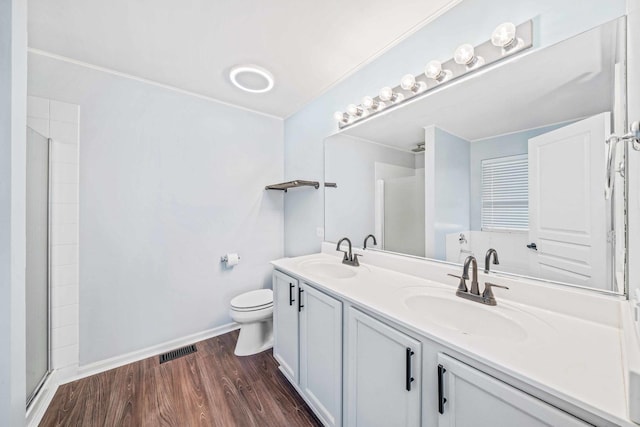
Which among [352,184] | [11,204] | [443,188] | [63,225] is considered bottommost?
[63,225]

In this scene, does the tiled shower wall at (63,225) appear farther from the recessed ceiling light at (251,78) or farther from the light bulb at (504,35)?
the light bulb at (504,35)

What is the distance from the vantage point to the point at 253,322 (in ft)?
6.72

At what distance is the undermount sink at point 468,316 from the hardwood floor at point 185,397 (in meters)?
0.93

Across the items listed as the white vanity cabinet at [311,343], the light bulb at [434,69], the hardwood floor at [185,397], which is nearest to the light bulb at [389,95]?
the light bulb at [434,69]

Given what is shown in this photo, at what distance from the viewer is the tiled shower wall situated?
5.35ft

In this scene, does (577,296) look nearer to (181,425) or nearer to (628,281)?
(628,281)

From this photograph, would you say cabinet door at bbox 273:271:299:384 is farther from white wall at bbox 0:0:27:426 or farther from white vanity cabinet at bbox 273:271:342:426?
white wall at bbox 0:0:27:426

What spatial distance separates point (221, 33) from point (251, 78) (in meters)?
0.48

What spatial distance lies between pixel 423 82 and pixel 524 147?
67 cm

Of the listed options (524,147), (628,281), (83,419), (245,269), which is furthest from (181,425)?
(524,147)

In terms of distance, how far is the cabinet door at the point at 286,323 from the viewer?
155 cm

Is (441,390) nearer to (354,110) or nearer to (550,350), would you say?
(550,350)

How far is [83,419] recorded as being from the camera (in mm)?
1393

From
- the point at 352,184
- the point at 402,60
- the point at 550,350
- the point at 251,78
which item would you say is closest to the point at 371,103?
the point at 402,60
